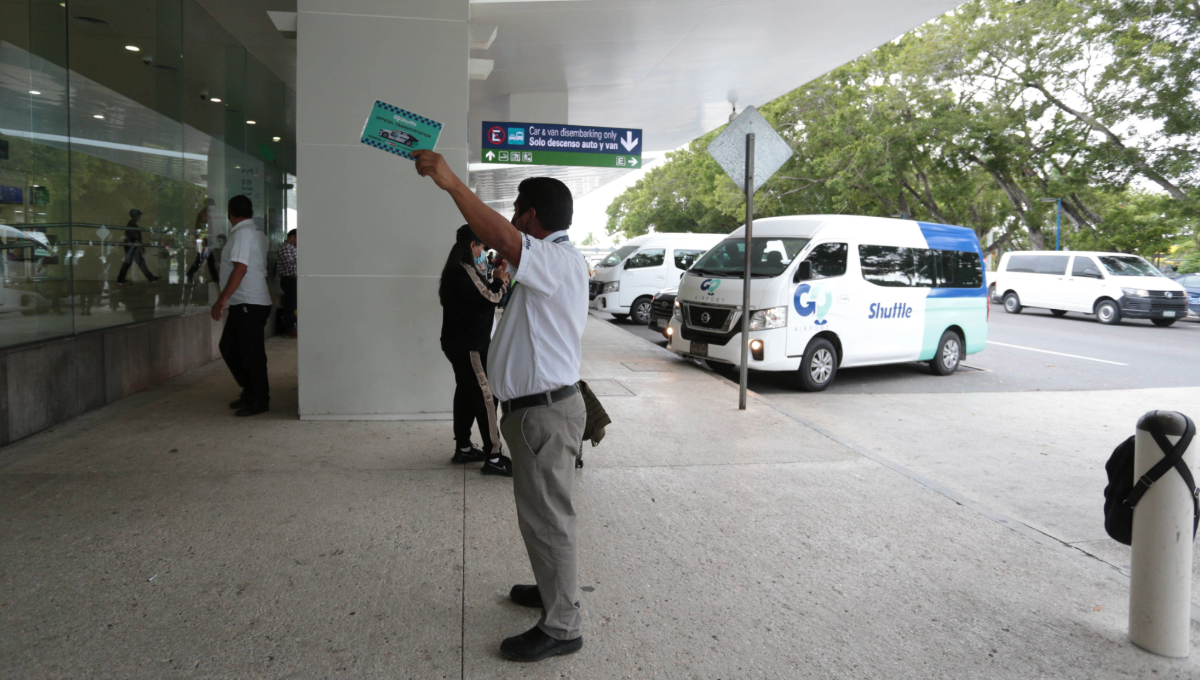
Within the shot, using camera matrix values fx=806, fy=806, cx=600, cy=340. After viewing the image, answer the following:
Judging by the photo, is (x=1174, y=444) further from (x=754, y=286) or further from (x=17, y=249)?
(x=17, y=249)

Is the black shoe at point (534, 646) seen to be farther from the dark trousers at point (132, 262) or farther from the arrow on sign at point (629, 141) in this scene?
the arrow on sign at point (629, 141)

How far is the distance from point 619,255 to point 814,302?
10684mm

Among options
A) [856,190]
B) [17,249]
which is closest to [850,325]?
[17,249]

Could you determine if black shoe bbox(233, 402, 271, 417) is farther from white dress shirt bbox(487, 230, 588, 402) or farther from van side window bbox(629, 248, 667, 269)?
van side window bbox(629, 248, 667, 269)

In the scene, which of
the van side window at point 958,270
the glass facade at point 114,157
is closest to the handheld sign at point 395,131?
the glass facade at point 114,157

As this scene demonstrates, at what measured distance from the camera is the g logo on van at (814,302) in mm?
9617

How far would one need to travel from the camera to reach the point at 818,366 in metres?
10.1

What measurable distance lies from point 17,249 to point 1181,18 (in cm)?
2615

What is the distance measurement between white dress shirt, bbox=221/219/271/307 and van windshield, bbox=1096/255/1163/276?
21595 mm

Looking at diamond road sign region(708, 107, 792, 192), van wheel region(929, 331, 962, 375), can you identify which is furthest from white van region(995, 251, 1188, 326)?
diamond road sign region(708, 107, 792, 192)

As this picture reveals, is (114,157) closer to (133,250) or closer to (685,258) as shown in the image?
(133,250)

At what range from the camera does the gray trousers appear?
121 inches

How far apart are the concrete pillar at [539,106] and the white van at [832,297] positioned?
16.1 ft

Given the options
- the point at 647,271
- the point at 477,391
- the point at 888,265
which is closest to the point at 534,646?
the point at 477,391
